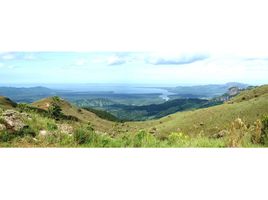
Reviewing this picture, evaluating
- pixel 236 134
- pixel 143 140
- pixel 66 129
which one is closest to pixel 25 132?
pixel 66 129

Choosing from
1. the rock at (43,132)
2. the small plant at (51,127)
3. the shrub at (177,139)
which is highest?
the small plant at (51,127)

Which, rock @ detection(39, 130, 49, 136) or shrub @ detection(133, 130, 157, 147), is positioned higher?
rock @ detection(39, 130, 49, 136)

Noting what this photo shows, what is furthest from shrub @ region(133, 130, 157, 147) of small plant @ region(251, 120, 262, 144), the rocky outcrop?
the rocky outcrop

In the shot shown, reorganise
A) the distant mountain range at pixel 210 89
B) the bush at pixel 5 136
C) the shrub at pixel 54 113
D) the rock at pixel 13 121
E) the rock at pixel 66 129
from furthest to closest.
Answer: the distant mountain range at pixel 210 89
the shrub at pixel 54 113
the rock at pixel 66 129
the rock at pixel 13 121
the bush at pixel 5 136

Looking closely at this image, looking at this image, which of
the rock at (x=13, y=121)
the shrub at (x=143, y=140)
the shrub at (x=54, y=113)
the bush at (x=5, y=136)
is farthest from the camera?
the shrub at (x=54, y=113)

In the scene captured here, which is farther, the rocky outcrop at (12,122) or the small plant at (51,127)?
the small plant at (51,127)

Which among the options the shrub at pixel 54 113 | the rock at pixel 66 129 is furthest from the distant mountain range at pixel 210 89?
the rock at pixel 66 129

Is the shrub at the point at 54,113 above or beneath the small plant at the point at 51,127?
beneath

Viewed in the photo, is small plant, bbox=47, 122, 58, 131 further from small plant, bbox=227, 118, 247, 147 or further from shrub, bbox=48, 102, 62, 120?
shrub, bbox=48, 102, 62, 120

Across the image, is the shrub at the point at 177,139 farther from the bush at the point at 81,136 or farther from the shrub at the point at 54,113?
the shrub at the point at 54,113
